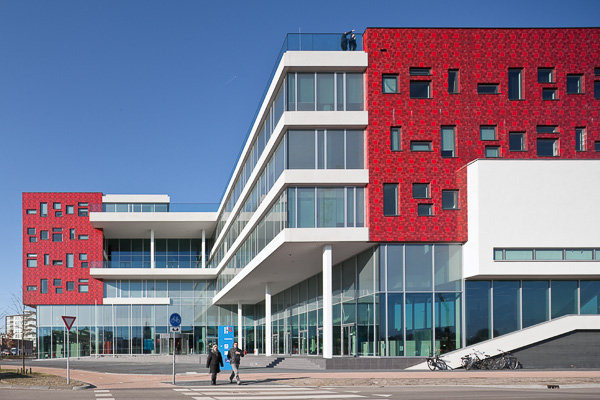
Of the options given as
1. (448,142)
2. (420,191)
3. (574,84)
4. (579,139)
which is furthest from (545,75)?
(420,191)

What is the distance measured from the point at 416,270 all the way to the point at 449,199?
368 centimetres

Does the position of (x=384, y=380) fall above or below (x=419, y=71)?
below

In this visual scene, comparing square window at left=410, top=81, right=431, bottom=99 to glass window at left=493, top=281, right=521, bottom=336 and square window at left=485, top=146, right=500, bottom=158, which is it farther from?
glass window at left=493, top=281, right=521, bottom=336

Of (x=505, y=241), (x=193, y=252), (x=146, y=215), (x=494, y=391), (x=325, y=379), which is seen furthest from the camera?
(x=193, y=252)

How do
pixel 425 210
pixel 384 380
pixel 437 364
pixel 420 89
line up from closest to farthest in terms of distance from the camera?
pixel 384 380, pixel 437 364, pixel 425 210, pixel 420 89

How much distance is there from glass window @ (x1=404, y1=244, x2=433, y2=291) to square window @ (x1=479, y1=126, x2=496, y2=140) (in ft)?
20.2

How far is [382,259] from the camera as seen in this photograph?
3628 centimetres

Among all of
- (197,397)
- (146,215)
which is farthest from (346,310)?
(146,215)

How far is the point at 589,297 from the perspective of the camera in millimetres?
36688

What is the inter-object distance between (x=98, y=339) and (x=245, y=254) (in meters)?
29.6

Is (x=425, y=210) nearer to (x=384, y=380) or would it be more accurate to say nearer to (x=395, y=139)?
(x=395, y=139)

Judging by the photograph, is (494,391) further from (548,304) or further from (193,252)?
(193,252)

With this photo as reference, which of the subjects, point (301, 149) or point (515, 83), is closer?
point (301, 149)

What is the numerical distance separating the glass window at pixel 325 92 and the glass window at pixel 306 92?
0.93 ft
